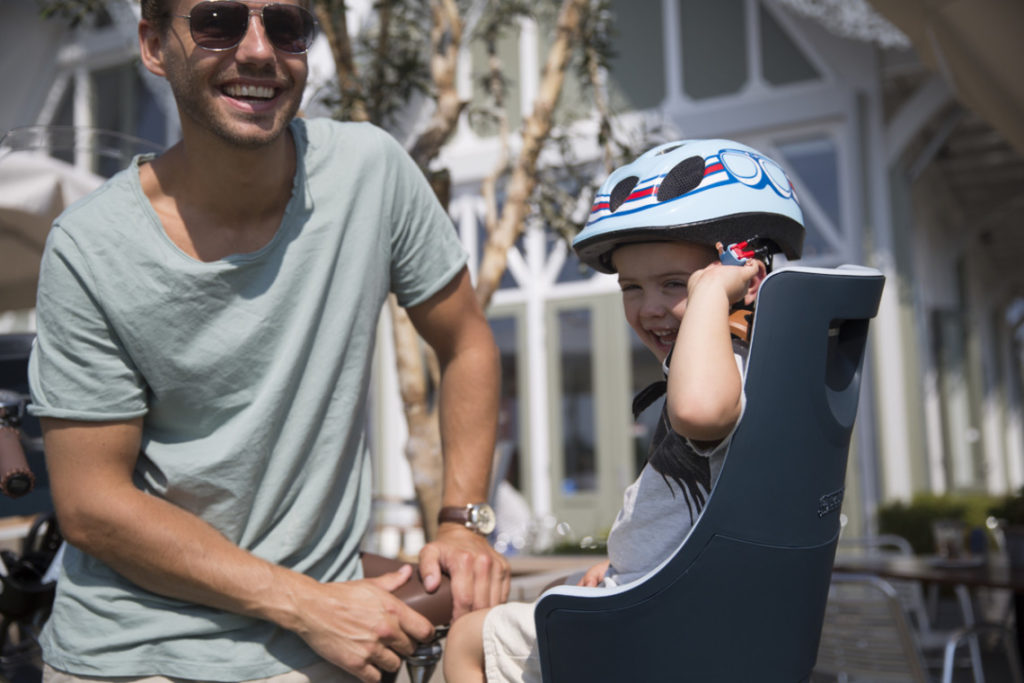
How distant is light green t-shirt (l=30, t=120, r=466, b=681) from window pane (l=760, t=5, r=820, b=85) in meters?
9.11

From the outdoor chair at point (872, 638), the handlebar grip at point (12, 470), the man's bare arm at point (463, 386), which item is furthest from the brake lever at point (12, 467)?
the outdoor chair at point (872, 638)

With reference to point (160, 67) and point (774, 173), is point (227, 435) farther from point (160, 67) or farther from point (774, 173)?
point (774, 173)

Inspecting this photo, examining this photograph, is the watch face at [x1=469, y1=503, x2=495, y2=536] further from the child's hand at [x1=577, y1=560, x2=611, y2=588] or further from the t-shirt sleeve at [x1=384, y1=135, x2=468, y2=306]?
the t-shirt sleeve at [x1=384, y1=135, x2=468, y2=306]

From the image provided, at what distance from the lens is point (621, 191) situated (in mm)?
1727

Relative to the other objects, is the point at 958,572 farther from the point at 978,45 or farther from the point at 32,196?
the point at 32,196

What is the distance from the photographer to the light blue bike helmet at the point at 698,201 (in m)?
1.62

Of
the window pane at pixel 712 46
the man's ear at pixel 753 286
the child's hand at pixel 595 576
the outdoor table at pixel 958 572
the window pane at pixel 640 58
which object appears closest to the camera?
the man's ear at pixel 753 286

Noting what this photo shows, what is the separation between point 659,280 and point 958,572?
3.58 m

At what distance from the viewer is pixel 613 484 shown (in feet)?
34.7

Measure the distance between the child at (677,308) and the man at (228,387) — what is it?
0.17 m

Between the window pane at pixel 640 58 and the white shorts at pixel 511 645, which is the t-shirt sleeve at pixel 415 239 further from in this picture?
the window pane at pixel 640 58

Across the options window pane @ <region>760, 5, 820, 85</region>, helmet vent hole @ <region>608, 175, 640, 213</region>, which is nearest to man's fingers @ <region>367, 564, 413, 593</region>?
helmet vent hole @ <region>608, 175, 640, 213</region>

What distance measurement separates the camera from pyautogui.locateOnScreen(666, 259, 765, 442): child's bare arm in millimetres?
1293

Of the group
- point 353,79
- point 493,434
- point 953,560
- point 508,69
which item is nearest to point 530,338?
point 508,69
